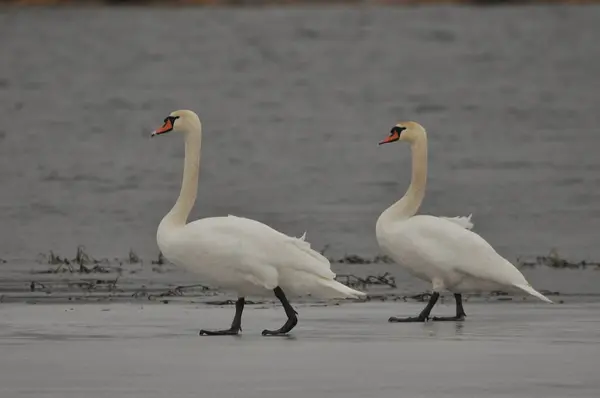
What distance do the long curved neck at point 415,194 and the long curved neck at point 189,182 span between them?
144cm

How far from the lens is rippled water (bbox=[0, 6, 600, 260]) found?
79.5 ft

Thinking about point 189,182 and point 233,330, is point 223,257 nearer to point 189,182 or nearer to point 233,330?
point 233,330

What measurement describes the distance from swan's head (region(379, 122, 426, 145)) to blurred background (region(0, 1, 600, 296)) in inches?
93.9

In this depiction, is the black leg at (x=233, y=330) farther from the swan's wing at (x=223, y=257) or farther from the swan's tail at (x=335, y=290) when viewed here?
the swan's tail at (x=335, y=290)

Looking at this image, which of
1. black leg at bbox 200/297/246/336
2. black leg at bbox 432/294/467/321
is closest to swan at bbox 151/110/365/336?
black leg at bbox 200/297/246/336

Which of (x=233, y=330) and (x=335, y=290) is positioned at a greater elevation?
(x=335, y=290)

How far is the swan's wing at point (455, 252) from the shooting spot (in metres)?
14.0

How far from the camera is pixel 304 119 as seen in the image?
140 feet

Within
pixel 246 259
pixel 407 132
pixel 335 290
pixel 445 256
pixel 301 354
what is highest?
pixel 407 132

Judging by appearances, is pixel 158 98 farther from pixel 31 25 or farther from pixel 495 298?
pixel 495 298

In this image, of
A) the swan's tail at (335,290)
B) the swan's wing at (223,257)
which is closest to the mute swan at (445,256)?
the swan's tail at (335,290)

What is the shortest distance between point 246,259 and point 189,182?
1.28m

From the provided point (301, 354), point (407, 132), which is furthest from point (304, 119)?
point (301, 354)

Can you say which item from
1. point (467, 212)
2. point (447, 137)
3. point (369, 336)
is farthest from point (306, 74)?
point (369, 336)
